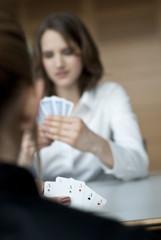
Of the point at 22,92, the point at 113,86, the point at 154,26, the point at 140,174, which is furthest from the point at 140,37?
the point at 22,92

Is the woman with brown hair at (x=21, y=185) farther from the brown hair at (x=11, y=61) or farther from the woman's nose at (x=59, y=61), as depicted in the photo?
the woman's nose at (x=59, y=61)

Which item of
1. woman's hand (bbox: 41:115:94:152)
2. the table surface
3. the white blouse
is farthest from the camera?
the white blouse

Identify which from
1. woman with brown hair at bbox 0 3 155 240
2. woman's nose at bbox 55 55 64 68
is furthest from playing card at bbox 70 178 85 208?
woman's nose at bbox 55 55 64 68

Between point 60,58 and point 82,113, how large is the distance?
0.32 meters

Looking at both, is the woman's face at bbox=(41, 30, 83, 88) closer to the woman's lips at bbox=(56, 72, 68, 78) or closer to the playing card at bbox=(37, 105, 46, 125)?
the woman's lips at bbox=(56, 72, 68, 78)

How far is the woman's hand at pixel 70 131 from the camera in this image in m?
1.45

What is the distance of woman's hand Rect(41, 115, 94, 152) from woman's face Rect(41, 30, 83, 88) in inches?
16.9

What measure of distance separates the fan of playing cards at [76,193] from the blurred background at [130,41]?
3818 mm

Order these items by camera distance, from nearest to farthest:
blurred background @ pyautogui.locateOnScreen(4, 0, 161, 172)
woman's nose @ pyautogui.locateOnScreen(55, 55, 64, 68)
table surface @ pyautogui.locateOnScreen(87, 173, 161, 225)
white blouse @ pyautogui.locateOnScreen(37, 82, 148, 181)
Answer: table surface @ pyautogui.locateOnScreen(87, 173, 161, 225) < white blouse @ pyautogui.locateOnScreen(37, 82, 148, 181) < woman's nose @ pyautogui.locateOnScreen(55, 55, 64, 68) < blurred background @ pyautogui.locateOnScreen(4, 0, 161, 172)

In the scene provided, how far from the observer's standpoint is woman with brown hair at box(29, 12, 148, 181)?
1.51 m

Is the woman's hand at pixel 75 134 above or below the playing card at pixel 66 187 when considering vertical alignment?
above

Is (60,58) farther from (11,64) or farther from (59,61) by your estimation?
(11,64)

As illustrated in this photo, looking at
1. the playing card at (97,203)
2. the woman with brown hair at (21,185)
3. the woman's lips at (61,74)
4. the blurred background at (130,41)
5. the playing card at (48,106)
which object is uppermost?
the blurred background at (130,41)

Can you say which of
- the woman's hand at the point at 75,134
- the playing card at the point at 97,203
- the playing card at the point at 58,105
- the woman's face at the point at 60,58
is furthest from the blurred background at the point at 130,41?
the playing card at the point at 97,203
